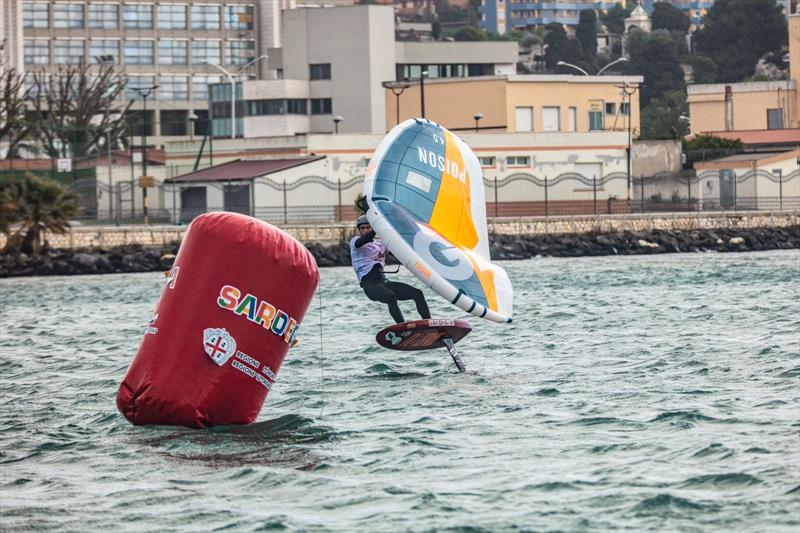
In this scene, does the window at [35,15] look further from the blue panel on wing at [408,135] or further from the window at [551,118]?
the blue panel on wing at [408,135]

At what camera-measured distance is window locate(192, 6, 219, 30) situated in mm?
127688

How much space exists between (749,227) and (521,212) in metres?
10.2

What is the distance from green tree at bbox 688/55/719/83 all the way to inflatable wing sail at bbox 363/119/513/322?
145756 mm

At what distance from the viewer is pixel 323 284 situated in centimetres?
4206

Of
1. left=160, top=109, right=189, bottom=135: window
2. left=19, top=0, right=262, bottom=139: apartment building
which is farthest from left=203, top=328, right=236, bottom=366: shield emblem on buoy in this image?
left=160, top=109, right=189, bottom=135: window

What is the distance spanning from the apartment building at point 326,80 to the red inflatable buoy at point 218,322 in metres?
77.8

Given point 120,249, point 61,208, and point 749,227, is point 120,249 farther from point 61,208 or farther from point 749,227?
point 749,227

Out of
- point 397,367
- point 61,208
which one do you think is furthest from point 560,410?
point 61,208

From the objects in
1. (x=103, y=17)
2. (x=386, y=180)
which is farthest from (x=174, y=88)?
(x=386, y=180)

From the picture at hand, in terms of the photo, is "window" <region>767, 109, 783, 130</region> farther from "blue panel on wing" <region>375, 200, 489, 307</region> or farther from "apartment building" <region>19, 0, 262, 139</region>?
"blue panel on wing" <region>375, 200, 489, 307</region>

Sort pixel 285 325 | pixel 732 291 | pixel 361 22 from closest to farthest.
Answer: pixel 285 325 < pixel 732 291 < pixel 361 22

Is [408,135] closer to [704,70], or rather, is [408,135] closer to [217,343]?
[217,343]

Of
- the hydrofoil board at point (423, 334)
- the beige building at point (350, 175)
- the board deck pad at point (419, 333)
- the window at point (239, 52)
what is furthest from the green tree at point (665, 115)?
the board deck pad at point (419, 333)

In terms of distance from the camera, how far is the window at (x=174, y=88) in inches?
4993
